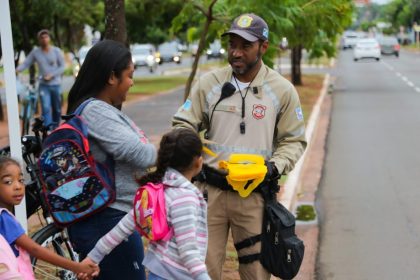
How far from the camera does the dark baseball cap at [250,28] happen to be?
13.5 ft

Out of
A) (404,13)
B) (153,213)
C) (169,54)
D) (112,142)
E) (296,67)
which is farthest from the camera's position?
(404,13)

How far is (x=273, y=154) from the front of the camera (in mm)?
4238

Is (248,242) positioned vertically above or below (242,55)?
below

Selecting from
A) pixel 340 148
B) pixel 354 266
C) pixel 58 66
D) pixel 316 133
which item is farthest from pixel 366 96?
pixel 354 266

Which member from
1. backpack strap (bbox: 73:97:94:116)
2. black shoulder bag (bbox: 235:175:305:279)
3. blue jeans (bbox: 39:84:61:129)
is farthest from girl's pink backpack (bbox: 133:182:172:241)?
blue jeans (bbox: 39:84:61:129)

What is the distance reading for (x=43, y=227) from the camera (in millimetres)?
4586

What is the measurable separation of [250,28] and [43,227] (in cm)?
169

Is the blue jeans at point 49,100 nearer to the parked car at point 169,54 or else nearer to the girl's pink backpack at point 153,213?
the girl's pink backpack at point 153,213

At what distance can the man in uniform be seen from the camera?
4148 millimetres

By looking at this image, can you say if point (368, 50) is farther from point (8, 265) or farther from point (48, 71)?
point (8, 265)

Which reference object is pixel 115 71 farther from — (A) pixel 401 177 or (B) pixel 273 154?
(A) pixel 401 177

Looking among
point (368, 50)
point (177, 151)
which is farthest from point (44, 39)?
point (368, 50)

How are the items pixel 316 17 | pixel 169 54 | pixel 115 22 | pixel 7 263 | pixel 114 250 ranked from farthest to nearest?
pixel 169 54 < pixel 316 17 < pixel 115 22 < pixel 114 250 < pixel 7 263

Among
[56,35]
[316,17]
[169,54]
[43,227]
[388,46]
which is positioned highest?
[316,17]
